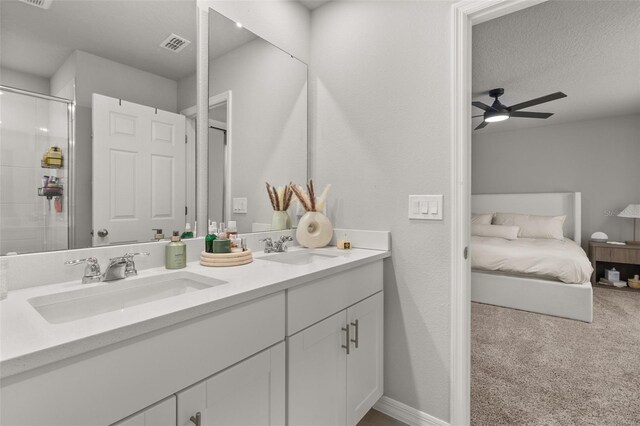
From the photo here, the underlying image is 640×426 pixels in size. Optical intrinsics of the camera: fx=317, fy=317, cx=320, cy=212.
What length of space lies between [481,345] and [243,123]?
2.45 metres

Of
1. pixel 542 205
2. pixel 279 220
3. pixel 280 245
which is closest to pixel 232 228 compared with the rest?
pixel 280 245

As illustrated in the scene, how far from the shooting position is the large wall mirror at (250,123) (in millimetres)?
1597

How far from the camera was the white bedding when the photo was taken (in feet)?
10.3

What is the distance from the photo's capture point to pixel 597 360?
7.70 ft

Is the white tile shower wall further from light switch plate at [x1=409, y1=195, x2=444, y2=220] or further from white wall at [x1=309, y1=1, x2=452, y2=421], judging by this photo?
light switch plate at [x1=409, y1=195, x2=444, y2=220]

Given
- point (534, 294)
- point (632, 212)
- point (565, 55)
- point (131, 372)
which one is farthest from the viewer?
point (632, 212)

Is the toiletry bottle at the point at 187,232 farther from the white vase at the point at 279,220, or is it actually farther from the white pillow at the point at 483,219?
the white pillow at the point at 483,219

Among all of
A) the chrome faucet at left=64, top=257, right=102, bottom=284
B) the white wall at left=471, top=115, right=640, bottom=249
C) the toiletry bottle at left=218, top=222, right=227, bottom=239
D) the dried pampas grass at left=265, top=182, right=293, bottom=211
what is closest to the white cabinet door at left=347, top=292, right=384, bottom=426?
the toiletry bottle at left=218, top=222, right=227, bottom=239

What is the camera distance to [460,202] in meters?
1.50

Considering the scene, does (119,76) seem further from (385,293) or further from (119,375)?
(385,293)

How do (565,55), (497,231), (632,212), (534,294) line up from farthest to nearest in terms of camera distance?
(497,231), (632,212), (534,294), (565,55)

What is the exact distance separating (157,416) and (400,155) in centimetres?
147

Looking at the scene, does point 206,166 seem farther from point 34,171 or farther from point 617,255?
point 617,255

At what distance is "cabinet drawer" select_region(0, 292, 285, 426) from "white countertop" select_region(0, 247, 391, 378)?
0.03 metres
